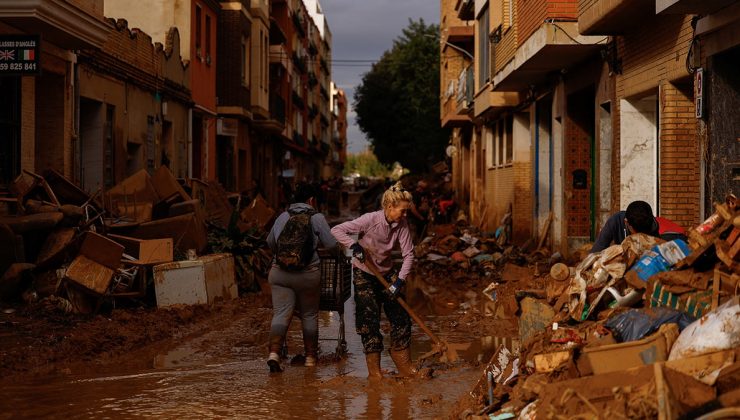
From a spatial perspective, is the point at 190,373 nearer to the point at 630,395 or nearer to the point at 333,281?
the point at 333,281

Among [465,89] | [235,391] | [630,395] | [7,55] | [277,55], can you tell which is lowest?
[235,391]

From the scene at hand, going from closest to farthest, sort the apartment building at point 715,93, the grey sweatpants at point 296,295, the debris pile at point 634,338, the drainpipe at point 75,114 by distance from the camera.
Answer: the debris pile at point 634,338 → the grey sweatpants at point 296,295 → the apartment building at point 715,93 → the drainpipe at point 75,114

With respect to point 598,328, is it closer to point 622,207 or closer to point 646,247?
point 646,247

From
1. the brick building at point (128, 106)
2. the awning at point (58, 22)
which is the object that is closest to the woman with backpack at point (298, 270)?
the awning at point (58, 22)

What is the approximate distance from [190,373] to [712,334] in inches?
190

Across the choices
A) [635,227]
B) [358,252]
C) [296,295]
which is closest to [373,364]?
[358,252]

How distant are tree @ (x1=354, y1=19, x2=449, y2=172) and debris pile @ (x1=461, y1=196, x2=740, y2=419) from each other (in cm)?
4155

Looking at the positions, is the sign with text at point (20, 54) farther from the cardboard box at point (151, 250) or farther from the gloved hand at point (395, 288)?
the gloved hand at point (395, 288)

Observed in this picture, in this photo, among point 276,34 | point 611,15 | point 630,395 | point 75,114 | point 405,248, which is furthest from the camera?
point 276,34

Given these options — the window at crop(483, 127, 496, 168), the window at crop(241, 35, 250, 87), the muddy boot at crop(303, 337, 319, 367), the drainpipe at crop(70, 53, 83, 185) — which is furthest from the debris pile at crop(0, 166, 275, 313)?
the window at crop(241, 35, 250, 87)

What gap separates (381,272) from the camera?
871 cm

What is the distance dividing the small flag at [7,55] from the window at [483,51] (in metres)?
15.5

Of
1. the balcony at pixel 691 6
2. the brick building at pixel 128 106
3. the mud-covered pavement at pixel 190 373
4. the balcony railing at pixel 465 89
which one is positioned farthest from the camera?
the balcony railing at pixel 465 89

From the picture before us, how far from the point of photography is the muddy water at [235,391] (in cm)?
715
